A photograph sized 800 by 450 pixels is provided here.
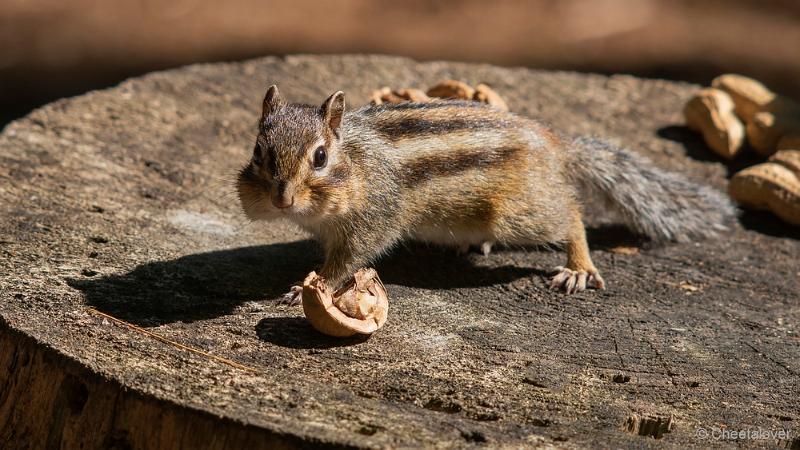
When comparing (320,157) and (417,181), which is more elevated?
(320,157)

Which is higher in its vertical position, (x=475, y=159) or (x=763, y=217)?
(x=475, y=159)

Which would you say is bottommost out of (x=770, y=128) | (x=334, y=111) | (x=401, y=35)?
(x=401, y=35)

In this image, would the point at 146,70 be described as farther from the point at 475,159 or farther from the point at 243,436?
the point at 243,436

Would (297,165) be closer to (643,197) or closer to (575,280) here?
(575,280)

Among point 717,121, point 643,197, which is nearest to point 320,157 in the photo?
point 643,197

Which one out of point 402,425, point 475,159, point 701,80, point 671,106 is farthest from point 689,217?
A: point 701,80

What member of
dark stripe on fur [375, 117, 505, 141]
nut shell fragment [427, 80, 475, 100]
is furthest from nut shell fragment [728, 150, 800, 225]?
dark stripe on fur [375, 117, 505, 141]

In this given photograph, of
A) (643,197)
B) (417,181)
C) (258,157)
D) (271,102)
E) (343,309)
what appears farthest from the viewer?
(643,197)
